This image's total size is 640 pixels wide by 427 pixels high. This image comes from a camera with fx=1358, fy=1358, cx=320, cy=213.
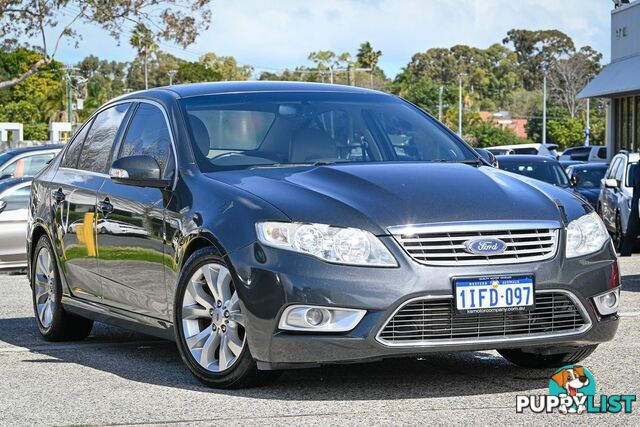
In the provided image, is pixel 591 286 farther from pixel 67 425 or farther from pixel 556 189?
pixel 67 425

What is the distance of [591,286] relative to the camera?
6.55 m

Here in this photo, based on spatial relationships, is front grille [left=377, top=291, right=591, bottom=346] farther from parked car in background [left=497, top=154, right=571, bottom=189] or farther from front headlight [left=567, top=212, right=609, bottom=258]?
parked car in background [left=497, top=154, right=571, bottom=189]

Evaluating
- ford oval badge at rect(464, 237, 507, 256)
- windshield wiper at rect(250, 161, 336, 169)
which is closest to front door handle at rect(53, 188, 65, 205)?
windshield wiper at rect(250, 161, 336, 169)

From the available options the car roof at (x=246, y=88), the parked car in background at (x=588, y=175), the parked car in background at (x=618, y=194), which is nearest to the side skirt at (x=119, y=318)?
the car roof at (x=246, y=88)

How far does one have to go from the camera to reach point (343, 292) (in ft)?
20.1

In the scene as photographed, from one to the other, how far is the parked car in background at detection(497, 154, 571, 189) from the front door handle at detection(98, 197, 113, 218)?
1331 cm

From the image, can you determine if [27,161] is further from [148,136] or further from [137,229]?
[137,229]

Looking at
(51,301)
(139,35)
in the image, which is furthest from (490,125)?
(51,301)

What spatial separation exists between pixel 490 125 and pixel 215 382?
116 meters

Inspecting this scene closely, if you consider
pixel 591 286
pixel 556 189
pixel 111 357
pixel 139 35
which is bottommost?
pixel 111 357

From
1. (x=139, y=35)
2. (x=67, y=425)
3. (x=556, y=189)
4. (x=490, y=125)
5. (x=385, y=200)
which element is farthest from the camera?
(x=490, y=125)

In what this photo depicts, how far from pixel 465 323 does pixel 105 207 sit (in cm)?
265

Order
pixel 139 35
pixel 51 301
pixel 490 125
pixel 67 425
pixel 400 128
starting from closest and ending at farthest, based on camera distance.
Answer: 1. pixel 67 425
2. pixel 400 128
3. pixel 51 301
4. pixel 139 35
5. pixel 490 125

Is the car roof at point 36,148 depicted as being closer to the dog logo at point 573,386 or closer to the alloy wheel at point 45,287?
the alloy wheel at point 45,287
